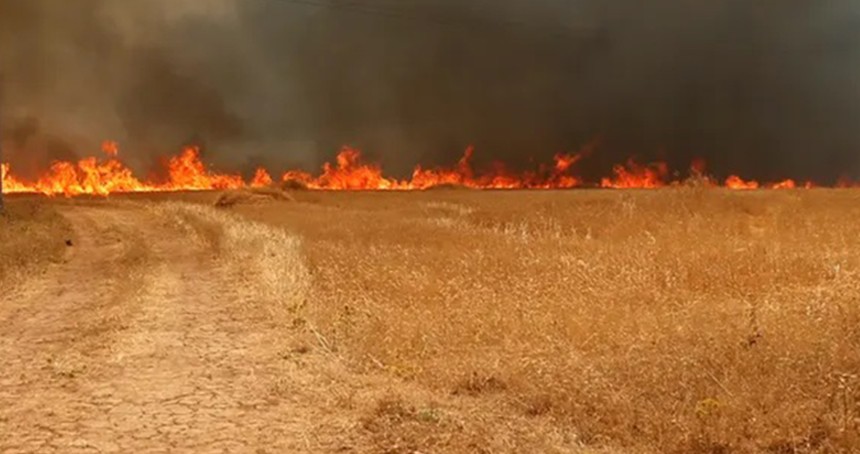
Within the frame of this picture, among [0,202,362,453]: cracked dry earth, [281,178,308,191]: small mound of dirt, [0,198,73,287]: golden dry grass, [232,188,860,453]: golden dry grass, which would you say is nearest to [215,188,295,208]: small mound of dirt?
[281,178,308,191]: small mound of dirt

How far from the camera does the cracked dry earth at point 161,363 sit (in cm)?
812

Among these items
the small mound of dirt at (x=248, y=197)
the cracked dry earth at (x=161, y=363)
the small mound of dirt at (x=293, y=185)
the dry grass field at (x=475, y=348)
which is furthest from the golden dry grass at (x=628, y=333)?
the small mound of dirt at (x=293, y=185)

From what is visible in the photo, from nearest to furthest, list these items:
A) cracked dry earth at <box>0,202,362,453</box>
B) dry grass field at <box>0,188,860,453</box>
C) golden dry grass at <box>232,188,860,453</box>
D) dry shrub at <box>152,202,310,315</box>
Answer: golden dry grass at <box>232,188,860,453</box>
dry grass field at <box>0,188,860,453</box>
cracked dry earth at <box>0,202,362,453</box>
dry shrub at <box>152,202,310,315</box>

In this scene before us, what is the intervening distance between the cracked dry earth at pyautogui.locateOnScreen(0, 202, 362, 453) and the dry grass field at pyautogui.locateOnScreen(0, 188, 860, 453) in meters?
0.05

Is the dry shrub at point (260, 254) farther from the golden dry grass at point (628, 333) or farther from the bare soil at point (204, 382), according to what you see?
the golden dry grass at point (628, 333)

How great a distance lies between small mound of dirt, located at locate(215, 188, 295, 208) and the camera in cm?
5491

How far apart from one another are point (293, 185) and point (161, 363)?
64980mm

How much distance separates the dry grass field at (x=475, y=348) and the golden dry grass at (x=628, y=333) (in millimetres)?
35

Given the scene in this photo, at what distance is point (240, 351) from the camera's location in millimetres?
11922

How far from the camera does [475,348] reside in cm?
1087

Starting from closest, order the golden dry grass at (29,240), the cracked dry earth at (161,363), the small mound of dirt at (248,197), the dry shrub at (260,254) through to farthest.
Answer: the cracked dry earth at (161,363)
the dry shrub at (260,254)
the golden dry grass at (29,240)
the small mound of dirt at (248,197)

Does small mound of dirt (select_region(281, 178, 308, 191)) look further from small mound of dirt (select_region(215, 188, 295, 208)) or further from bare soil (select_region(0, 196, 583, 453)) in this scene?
bare soil (select_region(0, 196, 583, 453))

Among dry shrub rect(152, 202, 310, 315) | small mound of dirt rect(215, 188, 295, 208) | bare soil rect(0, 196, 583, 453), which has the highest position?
small mound of dirt rect(215, 188, 295, 208)

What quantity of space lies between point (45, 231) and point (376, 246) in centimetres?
1609
